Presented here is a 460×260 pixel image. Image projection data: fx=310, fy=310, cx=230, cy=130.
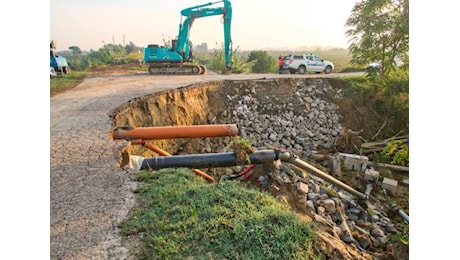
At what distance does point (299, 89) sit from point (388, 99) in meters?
2.83

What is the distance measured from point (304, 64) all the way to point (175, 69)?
6478mm

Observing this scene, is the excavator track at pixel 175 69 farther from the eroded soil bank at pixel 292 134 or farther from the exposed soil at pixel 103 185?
the exposed soil at pixel 103 185

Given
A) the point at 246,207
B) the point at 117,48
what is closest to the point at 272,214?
the point at 246,207

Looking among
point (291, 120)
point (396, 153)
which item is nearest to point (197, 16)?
point (291, 120)

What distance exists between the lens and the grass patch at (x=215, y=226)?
236 cm

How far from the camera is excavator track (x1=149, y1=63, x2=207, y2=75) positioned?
47.0 ft

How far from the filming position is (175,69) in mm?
14445

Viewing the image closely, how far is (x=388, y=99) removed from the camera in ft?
32.5

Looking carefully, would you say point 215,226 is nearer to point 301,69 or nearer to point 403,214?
point 403,214

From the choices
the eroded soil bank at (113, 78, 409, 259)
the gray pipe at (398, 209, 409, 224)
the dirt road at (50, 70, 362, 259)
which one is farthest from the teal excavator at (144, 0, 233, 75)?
the gray pipe at (398, 209, 409, 224)

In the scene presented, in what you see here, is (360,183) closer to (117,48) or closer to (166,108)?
(166,108)

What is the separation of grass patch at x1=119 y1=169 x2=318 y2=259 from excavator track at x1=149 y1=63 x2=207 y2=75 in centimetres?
1178

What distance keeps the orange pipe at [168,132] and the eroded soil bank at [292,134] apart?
19.3 inches

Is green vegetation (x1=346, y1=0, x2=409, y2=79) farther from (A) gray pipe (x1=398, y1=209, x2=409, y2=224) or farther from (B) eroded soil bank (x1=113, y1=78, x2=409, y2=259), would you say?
(A) gray pipe (x1=398, y1=209, x2=409, y2=224)
